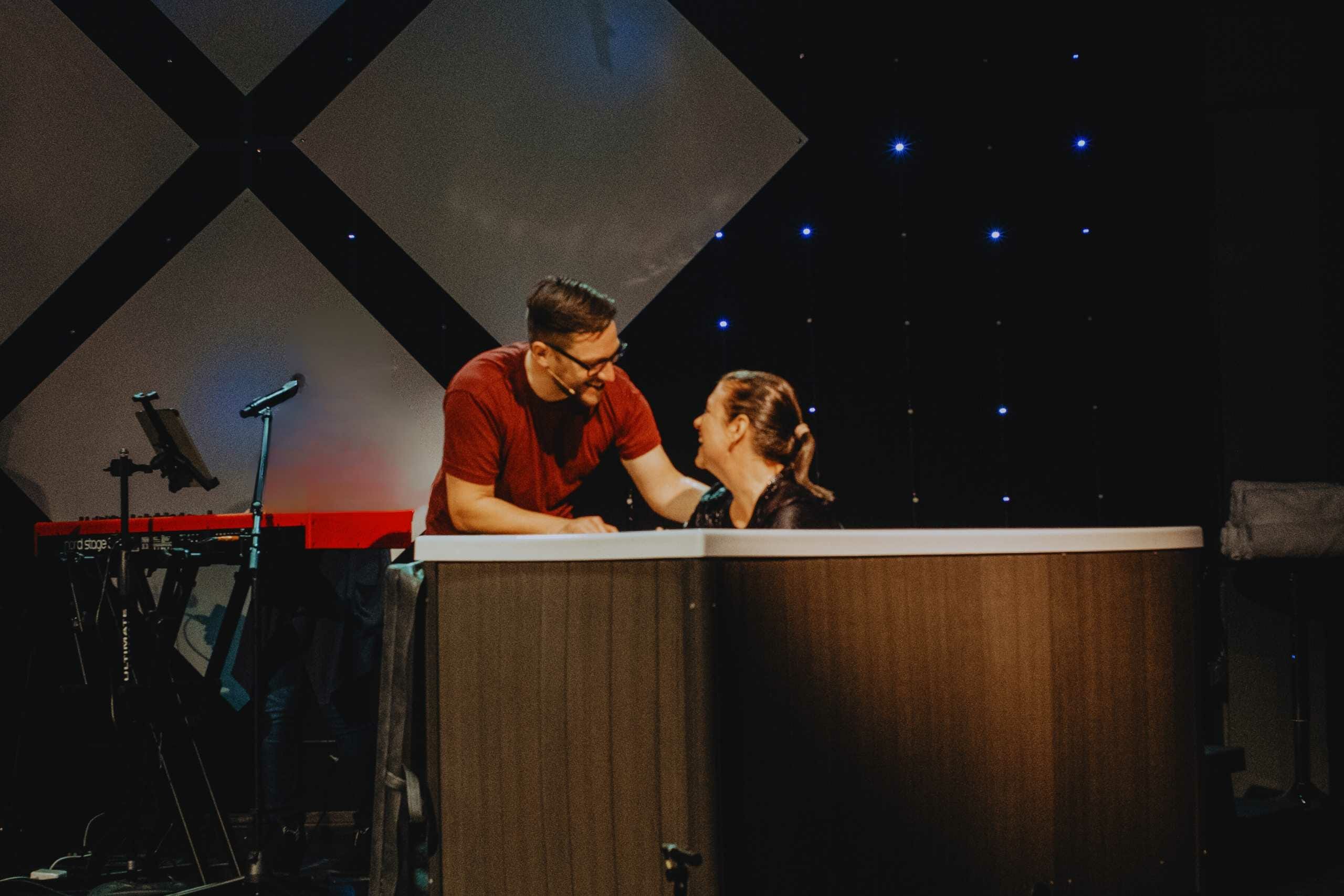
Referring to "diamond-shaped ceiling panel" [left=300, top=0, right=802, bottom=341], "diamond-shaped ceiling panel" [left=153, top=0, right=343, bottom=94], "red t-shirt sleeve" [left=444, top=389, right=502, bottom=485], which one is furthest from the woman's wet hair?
"diamond-shaped ceiling panel" [left=153, top=0, right=343, bottom=94]

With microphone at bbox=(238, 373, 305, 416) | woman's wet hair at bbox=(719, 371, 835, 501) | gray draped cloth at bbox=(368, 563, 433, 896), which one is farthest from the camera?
microphone at bbox=(238, 373, 305, 416)

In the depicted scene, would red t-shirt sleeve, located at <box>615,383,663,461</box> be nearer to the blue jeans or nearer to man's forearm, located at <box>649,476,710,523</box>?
man's forearm, located at <box>649,476,710,523</box>

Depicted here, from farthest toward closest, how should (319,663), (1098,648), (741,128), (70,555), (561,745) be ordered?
1. (741,128)
2. (319,663)
3. (70,555)
4. (1098,648)
5. (561,745)

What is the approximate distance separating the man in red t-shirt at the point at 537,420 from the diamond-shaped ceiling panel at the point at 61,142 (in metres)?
2.13

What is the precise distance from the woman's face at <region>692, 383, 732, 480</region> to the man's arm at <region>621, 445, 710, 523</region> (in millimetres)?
919

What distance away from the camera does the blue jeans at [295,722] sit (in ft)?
12.2

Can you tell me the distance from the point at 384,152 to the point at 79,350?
1358mm

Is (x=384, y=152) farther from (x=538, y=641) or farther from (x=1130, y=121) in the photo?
(x=538, y=641)

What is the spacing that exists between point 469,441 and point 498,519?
9.4 inches

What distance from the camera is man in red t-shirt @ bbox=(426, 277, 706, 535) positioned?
104 inches

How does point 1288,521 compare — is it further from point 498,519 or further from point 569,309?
point 498,519

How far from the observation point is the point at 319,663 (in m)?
3.67

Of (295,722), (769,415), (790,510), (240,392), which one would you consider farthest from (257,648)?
(790,510)

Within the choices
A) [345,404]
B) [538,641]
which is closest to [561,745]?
[538,641]
